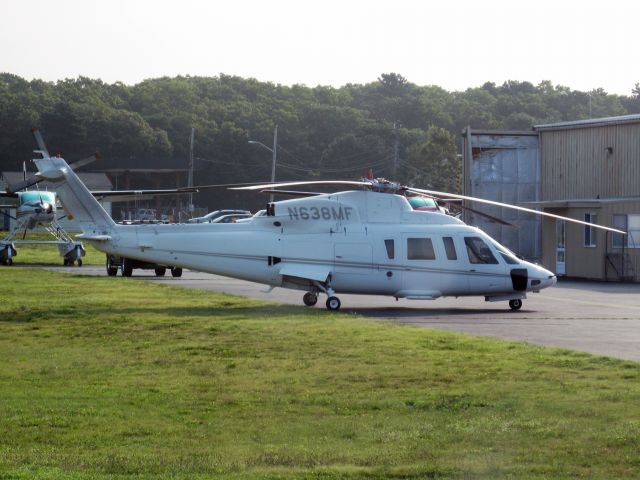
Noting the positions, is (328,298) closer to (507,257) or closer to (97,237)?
(507,257)

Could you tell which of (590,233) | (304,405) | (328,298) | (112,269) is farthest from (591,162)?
(304,405)

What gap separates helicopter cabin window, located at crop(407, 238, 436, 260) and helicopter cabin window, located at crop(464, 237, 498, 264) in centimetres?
85

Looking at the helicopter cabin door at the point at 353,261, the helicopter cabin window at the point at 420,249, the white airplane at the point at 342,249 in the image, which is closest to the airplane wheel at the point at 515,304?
the white airplane at the point at 342,249

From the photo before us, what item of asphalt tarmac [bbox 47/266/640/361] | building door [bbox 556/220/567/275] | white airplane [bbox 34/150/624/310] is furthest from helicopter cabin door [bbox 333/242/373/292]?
building door [bbox 556/220/567/275]

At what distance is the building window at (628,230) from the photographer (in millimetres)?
40344

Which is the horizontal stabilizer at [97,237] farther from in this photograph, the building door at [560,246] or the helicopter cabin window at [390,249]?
the building door at [560,246]

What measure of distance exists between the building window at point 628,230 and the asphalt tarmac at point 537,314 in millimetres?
4813

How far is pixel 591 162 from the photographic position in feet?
151

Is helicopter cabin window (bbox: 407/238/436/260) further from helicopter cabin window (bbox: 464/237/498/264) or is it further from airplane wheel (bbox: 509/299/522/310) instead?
airplane wheel (bbox: 509/299/522/310)

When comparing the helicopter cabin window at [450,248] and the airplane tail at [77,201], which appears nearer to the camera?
the helicopter cabin window at [450,248]

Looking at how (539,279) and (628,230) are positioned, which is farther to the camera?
(628,230)

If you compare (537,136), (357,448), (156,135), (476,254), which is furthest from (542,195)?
(156,135)

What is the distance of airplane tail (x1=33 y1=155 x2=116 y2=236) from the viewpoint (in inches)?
1001

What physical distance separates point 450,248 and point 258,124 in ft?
332
